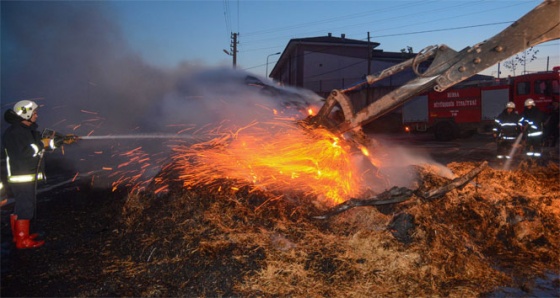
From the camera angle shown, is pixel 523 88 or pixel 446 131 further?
pixel 446 131

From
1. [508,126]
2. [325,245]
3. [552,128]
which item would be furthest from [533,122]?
[325,245]

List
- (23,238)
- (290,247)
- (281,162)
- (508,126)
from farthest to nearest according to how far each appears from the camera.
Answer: (508,126)
(281,162)
(23,238)
(290,247)

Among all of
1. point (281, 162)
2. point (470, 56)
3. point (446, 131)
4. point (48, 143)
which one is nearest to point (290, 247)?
point (281, 162)

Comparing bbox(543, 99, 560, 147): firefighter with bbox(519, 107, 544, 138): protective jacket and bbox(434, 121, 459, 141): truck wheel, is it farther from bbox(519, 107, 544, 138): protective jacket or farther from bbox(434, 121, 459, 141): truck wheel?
bbox(434, 121, 459, 141): truck wheel

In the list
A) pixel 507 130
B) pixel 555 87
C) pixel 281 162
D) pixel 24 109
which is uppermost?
pixel 555 87

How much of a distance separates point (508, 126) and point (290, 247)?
25.8 ft

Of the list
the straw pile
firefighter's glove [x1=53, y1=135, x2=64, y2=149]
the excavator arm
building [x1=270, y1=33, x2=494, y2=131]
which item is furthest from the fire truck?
firefighter's glove [x1=53, y1=135, x2=64, y2=149]

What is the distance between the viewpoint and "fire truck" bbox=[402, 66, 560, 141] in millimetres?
16109

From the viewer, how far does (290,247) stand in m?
4.18

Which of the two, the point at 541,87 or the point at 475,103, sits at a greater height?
the point at 541,87

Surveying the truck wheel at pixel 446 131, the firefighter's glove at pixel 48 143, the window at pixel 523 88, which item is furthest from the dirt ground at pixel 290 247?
the truck wheel at pixel 446 131

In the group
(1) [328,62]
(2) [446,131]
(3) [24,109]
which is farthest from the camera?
(1) [328,62]

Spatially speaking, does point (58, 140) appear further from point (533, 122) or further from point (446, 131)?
point (446, 131)

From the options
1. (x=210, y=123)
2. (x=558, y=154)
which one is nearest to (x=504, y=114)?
(x=558, y=154)
